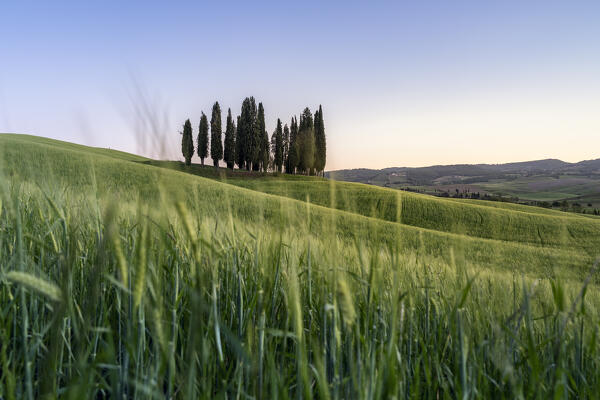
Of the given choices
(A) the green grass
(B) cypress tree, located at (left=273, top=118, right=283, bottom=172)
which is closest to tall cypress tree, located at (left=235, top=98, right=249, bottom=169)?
(B) cypress tree, located at (left=273, top=118, right=283, bottom=172)

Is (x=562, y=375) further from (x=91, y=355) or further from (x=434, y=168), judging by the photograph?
(x=434, y=168)

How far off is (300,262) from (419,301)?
2.07 feet

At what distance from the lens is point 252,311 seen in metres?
1.10

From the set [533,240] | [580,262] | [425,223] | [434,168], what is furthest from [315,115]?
[434,168]

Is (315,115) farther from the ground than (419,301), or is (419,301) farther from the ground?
(315,115)

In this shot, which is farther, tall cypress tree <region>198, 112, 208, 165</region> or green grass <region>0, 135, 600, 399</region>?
tall cypress tree <region>198, 112, 208, 165</region>

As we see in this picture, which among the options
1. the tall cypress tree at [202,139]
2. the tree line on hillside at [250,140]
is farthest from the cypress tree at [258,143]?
the tall cypress tree at [202,139]

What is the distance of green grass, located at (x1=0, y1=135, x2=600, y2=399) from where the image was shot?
2.11ft

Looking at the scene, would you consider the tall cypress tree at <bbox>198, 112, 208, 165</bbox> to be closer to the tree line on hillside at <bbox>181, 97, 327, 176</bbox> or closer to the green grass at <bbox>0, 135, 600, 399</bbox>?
the tree line on hillside at <bbox>181, 97, 327, 176</bbox>

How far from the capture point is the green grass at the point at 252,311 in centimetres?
64

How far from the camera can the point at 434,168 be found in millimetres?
135875

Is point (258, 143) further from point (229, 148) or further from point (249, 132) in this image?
point (229, 148)

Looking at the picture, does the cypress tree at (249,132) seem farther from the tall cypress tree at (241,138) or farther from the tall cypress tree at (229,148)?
the tall cypress tree at (229,148)

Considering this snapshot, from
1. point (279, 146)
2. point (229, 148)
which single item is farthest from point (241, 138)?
point (279, 146)
